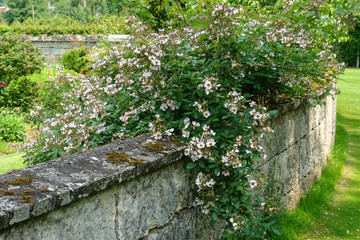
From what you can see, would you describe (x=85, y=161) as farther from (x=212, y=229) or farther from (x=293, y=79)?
(x=293, y=79)

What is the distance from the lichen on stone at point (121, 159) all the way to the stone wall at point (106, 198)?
0.04 feet

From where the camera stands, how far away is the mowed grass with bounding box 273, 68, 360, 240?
12.7 feet

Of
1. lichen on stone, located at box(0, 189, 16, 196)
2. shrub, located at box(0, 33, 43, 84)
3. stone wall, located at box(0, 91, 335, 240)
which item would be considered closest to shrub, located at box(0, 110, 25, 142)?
shrub, located at box(0, 33, 43, 84)

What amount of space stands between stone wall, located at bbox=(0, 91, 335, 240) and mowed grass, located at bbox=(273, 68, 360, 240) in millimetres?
1449

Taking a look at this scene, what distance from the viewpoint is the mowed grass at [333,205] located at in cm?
387

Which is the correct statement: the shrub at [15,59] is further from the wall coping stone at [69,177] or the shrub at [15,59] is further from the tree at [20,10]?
the tree at [20,10]

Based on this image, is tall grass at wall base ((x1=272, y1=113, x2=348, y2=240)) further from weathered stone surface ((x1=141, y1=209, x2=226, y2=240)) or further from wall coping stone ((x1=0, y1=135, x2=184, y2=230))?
wall coping stone ((x1=0, y1=135, x2=184, y2=230))

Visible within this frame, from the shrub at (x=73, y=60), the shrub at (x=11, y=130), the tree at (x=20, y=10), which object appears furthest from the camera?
the tree at (x=20, y=10)

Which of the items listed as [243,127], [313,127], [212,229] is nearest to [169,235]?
[212,229]

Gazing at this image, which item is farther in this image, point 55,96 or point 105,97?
point 55,96

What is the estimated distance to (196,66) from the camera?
265 cm

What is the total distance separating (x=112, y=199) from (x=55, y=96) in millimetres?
2059

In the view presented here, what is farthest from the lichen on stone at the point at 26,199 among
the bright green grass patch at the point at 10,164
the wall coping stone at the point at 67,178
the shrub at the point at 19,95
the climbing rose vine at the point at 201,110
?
the shrub at the point at 19,95

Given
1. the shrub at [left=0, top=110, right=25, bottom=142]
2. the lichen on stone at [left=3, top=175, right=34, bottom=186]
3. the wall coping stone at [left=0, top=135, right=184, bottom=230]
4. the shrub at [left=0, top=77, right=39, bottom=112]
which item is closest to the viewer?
the wall coping stone at [left=0, top=135, right=184, bottom=230]
